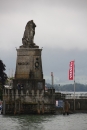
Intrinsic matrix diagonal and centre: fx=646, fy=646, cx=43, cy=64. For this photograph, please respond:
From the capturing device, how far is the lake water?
70.9 meters

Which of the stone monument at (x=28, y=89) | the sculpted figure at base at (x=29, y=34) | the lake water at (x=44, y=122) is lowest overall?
the lake water at (x=44, y=122)

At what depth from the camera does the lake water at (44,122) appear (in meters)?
70.9

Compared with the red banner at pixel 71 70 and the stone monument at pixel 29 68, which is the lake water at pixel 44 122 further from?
the red banner at pixel 71 70

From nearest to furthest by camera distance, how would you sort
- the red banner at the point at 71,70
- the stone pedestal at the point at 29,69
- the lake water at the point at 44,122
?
the lake water at the point at 44,122 → the stone pedestal at the point at 29,69 → the red banner at the point at 71,70

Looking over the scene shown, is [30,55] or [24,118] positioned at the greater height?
A: [30,55]

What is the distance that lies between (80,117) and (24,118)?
846 cm

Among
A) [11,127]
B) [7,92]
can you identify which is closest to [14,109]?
[7,92]

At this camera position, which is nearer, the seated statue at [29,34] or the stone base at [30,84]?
the stone base at [30,84]

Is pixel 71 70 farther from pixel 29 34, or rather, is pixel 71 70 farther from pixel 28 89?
pixel 28 89

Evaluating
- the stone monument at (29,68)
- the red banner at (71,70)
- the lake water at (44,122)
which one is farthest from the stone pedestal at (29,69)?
→ the lake water at (44,122)

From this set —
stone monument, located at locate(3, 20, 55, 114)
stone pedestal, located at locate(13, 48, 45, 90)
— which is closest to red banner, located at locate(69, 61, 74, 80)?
stone monument, located at locate(3, 20, 55, 114)

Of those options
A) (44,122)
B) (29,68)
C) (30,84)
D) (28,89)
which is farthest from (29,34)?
(44,122)

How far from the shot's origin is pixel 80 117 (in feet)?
280

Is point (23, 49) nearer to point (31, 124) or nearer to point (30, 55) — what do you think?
point (30, 55)
